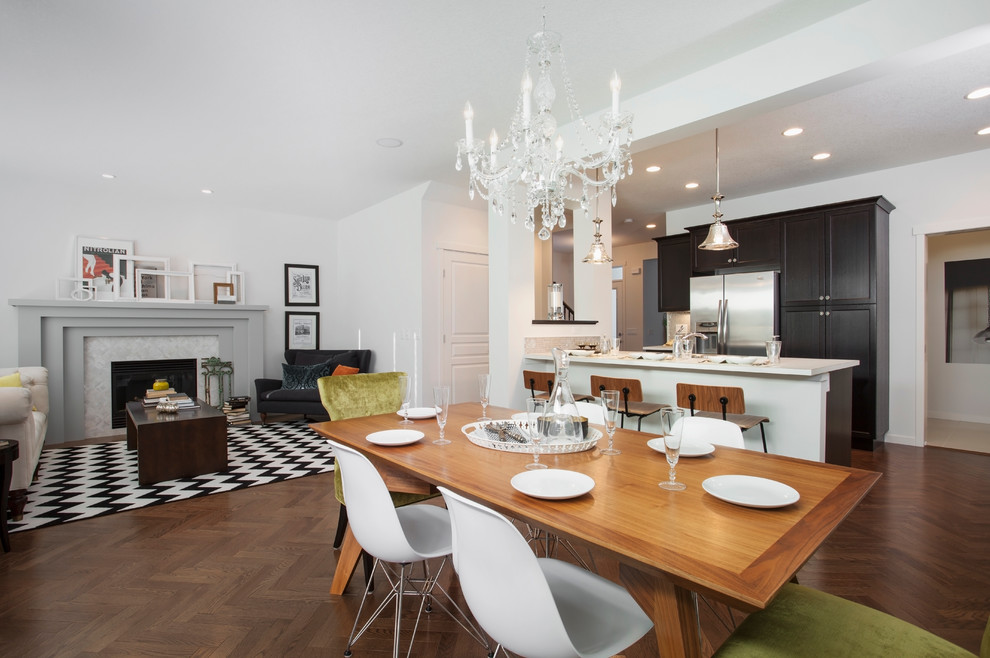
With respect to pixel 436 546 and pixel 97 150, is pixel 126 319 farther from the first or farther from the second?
pixel 436 546

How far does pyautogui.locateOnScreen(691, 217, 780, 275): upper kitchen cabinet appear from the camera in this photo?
16.7 ft

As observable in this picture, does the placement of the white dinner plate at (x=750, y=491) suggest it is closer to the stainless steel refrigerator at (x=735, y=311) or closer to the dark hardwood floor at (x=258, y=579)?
the dark hardwood floor at (x=258, y=579)

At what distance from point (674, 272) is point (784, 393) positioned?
3.48m

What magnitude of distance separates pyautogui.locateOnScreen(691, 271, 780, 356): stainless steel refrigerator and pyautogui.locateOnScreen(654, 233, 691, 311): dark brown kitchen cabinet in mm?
424

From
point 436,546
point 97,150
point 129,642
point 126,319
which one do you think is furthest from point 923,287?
point 126,319

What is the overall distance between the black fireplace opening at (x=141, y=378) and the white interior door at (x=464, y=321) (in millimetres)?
3073

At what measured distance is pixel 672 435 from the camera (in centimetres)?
125

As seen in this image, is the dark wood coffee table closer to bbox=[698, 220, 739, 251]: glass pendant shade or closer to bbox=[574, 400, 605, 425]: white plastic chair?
bbox=[574, 400, 605, 425]: white plastic chair

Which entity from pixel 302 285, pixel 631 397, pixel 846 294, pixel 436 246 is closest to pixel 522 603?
pixel 631 397

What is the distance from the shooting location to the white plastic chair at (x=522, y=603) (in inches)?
37.9

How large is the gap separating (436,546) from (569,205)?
419cm

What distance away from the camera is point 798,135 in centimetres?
385

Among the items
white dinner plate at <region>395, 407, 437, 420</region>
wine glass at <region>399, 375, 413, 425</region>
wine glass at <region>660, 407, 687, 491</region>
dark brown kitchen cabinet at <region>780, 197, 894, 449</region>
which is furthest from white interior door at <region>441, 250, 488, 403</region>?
wine glass at <region>660, 407, 687, 491</region>

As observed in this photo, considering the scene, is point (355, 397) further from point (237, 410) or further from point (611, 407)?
point (237, 410)
